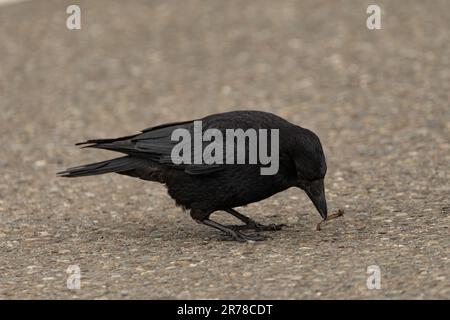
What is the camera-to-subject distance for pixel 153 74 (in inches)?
537

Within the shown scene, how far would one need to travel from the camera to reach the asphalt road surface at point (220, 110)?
6.31m

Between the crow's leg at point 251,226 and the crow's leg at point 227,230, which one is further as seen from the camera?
the crow's leg at point 251,226

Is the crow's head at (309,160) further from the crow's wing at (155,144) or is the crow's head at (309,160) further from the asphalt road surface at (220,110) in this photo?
the crow's wing at (155,144)

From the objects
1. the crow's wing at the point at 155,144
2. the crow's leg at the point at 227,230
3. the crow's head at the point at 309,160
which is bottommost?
the crow's leg at the point at 227,230

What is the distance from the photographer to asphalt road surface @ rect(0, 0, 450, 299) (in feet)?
20.7

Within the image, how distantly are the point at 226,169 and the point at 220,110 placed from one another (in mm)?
5090

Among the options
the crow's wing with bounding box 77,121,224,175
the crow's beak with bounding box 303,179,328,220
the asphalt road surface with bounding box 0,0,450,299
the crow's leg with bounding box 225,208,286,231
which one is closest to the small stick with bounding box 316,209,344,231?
the asphalt road surface with bounding box 0,0,450,299

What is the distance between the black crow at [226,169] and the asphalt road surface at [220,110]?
35 cm

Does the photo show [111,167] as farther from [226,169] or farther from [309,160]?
[309,160]

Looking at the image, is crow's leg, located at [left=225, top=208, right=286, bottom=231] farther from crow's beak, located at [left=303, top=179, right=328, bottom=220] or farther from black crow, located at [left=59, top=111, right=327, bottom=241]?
crow's beak, located at [left=303, top=179, right=328, bottom=220]

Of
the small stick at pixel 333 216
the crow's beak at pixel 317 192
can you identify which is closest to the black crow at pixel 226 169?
the crow's beak at pixel 317 192

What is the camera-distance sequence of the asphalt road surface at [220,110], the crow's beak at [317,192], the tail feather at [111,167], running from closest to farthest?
the asphalt road surface at [220,110]
the crow's beak at [317,192]
the tail feather at [111,167]

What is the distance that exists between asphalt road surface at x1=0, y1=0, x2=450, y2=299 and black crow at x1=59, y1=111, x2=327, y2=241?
0.35 metres
